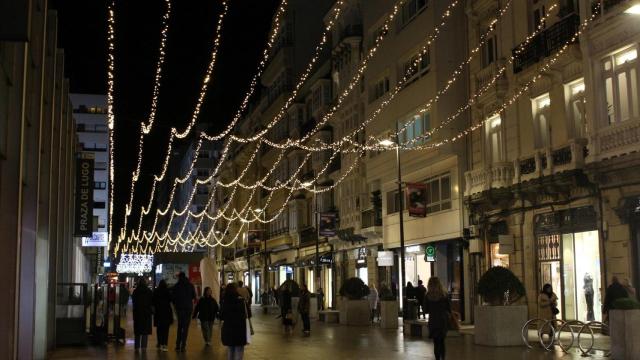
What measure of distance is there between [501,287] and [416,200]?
44.5 feet

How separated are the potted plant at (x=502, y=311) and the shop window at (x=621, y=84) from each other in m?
5.79

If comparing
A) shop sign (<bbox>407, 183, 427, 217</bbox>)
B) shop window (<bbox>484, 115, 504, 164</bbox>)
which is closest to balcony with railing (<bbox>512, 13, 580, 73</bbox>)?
shop window (<bbox>484, 115, 504, 164</bbox>)

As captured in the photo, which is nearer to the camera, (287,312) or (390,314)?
(287,312)

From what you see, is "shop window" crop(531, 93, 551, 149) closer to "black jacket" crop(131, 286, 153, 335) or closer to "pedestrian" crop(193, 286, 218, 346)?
"pedestrian" crop(193, 286, 218, 346)

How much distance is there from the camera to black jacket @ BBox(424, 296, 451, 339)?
16516mm

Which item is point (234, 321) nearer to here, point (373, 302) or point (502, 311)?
point (502, 311)

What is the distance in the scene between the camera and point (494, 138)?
3111 cm

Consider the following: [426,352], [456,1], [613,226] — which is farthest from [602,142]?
[456,1]

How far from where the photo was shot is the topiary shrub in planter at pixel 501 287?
20391 mm

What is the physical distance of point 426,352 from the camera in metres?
19.6

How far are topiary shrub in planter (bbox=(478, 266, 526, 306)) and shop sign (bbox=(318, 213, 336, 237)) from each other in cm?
2520

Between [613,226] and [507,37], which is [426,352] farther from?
[507,37]

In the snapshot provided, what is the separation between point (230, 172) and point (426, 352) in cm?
7525

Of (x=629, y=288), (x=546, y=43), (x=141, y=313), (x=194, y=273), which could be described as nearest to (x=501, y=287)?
(x=629, y=288)
